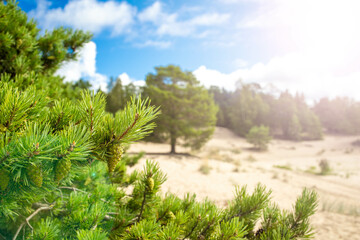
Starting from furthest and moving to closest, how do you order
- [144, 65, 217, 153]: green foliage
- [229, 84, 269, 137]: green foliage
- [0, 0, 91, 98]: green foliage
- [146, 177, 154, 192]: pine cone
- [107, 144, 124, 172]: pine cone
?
[229, 84, 269, 137]: green foliage
[144, 65, 217, 153]: green foliage
[0, 0, 91, 98]: green foliage
[146, 177, 154, 192]: pine cone
[107, 144, 124, 172]: pine cone

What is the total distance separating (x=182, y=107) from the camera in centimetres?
1725

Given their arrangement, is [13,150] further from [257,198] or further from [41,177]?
[257,198]

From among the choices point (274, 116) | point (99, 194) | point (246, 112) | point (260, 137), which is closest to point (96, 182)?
point (99, 194)

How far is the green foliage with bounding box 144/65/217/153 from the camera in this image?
54.5 feet

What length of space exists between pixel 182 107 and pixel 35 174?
16.5 m

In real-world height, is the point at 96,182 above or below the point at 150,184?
below

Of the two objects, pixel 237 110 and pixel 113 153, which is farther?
pixel 237 110

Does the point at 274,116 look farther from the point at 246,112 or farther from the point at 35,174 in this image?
the point at 35,174

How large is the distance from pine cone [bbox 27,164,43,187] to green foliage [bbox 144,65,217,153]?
50.6ft

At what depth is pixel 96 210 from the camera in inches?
49.4

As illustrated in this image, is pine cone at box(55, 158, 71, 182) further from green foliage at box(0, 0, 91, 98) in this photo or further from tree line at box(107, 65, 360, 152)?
tree line at box(107, 65, 360, 152)

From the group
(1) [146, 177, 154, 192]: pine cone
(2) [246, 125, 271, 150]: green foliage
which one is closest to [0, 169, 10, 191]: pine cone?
(1) [146, 177, 154, 192]: pine cone

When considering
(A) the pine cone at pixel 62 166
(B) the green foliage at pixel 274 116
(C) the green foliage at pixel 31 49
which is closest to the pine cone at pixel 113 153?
(A) the pine cone at pixel 62 166

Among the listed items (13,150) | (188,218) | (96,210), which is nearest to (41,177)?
(13,150)
